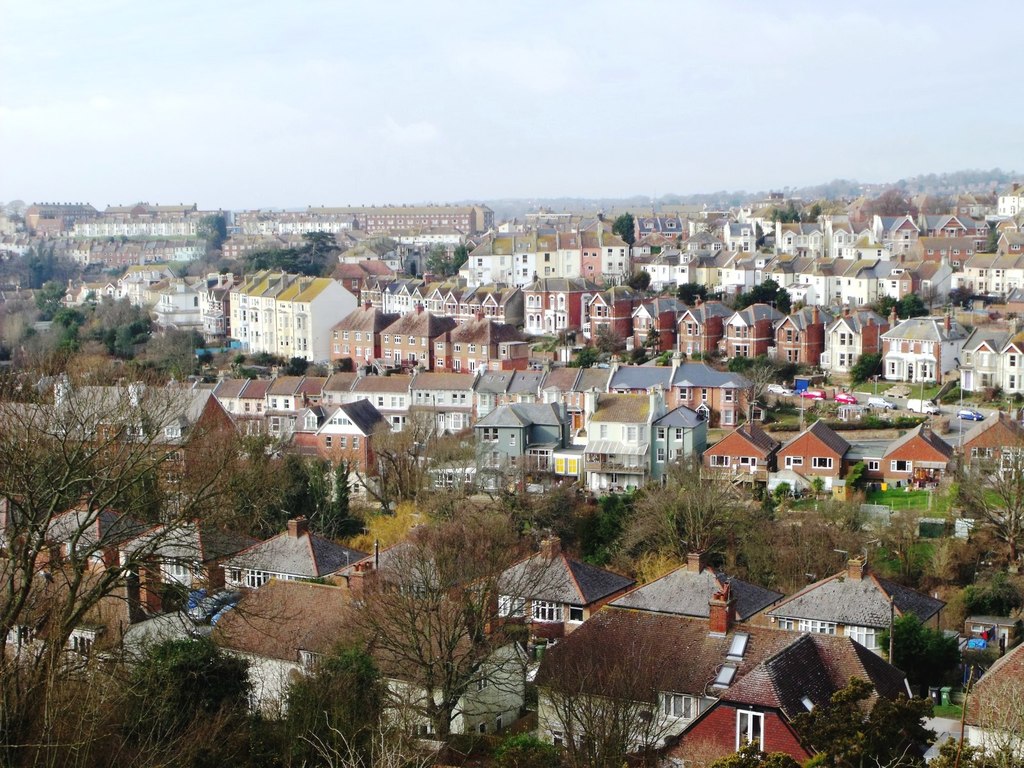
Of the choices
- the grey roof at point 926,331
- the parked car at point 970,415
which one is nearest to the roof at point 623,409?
the parked car at point 970,415

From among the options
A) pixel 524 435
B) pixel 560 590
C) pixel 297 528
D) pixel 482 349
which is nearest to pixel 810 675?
pixel 560 590

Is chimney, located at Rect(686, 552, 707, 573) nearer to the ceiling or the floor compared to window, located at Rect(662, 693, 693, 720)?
nearer to the ceiling

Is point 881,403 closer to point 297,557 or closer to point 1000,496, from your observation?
point 1000,496

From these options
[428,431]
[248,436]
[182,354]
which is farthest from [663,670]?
[182,354]

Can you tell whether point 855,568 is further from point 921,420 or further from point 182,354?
point 182,354

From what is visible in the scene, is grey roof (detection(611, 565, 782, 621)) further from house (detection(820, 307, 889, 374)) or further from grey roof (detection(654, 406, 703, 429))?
house (detection(820, 307, 889, 374))

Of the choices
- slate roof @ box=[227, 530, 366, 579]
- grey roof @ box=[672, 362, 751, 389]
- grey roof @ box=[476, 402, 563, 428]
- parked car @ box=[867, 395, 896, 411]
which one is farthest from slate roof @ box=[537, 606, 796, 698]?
parked car @ box=[867, 395, 896, 411]
